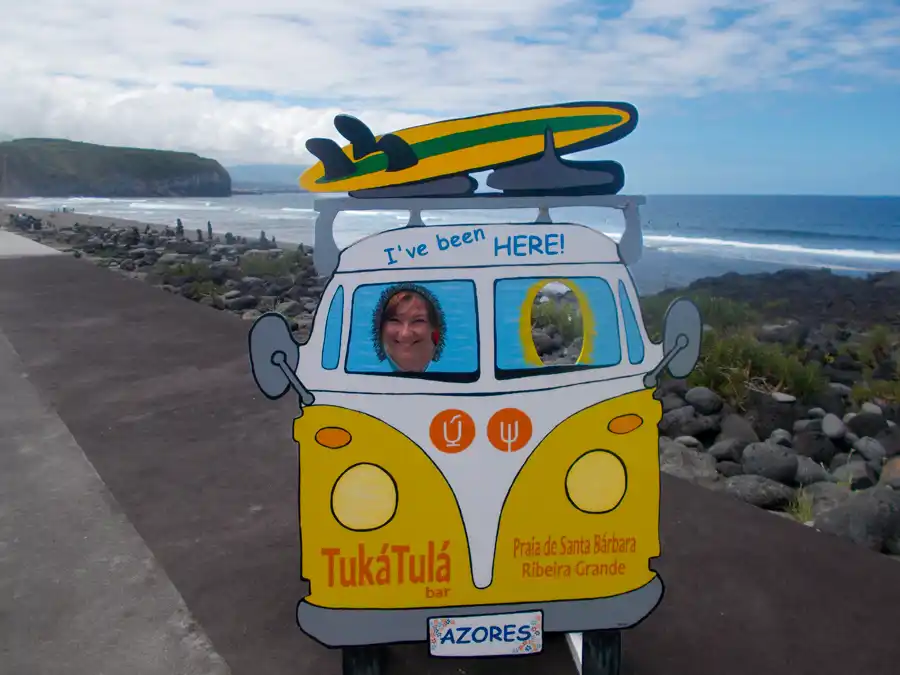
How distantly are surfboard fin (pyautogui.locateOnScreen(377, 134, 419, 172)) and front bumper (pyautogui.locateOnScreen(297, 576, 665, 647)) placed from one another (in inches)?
67.5

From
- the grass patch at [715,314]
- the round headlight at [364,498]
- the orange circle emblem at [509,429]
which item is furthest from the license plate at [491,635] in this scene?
the grass patch at [715,314]

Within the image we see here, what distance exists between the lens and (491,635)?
316 cm

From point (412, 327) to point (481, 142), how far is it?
763 mm

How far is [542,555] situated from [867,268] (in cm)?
3656

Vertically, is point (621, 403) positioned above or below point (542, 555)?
above

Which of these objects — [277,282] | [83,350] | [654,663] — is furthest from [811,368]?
[277,282]

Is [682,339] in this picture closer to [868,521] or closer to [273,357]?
[273,357]

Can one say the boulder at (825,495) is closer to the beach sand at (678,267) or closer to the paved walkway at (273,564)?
the paved walkway at (273,564)

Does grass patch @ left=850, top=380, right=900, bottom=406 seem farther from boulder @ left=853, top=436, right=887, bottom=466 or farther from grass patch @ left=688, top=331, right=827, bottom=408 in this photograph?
boulder @ left=853, top=436, right=887, bottom=466

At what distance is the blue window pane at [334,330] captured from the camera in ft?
10.2

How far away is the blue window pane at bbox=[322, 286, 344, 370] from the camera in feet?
10.2

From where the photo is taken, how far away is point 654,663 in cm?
378

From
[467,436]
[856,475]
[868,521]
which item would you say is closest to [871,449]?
[856,475]

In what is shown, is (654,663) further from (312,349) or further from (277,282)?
(277,282)
